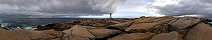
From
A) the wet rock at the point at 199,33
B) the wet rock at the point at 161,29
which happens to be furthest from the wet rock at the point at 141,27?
the wet rock at the point at 199,33

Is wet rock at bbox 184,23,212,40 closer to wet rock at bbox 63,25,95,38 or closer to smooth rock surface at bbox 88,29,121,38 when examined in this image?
smooth rock surface at bbox 88,29,121,38

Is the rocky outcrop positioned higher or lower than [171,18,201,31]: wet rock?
lower

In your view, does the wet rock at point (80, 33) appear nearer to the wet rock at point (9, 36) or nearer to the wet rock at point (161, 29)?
the wet rock at point (9, 36)

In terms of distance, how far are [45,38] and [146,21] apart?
45.0 feet

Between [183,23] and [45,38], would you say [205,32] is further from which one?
[45,38]

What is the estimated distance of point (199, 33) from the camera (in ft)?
100

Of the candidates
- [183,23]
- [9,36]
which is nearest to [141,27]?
[183,23]

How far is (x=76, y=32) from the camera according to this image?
109 ft

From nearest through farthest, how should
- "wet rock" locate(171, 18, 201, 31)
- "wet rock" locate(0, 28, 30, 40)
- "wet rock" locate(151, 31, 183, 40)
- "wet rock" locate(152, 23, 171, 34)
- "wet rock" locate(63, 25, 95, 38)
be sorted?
1. "wet rock" locate(0, 28, 30, 40)
2. "wet rock" locate(151, 31, 183, 40)
3. "wet rock" locate(63, 25, 95, 38)
4. "wet rock" locate(171, 18, 201, 31)
5. "wet rock" locate(152, 23, 171, 34)

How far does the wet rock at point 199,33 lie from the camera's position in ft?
97.3

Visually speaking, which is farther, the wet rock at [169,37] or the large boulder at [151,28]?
the large boulder at [151,28]

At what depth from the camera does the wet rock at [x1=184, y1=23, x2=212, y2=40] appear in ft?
97.3

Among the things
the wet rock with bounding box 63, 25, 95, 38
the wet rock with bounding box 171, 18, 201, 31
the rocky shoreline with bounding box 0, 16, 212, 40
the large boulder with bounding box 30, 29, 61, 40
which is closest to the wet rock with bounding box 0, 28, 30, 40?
the rocky shoreline with bounding box 0, 16, 212, 40

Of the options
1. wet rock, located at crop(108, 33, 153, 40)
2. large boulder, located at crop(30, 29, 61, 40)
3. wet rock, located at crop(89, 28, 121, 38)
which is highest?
large boulder, located at crop(30, 29, 61, 40)
